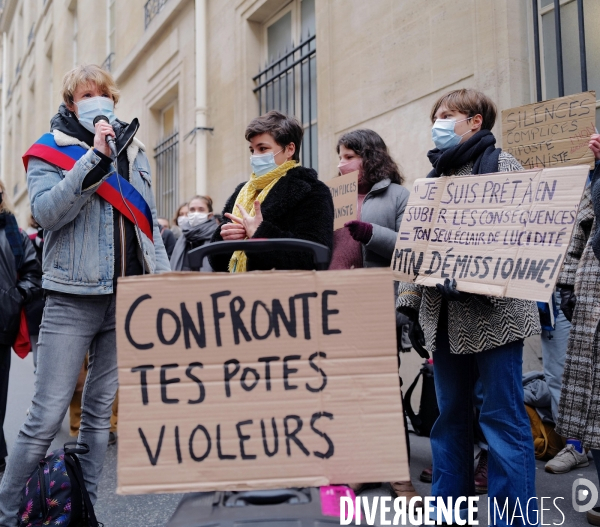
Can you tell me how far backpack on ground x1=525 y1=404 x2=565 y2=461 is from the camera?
378cm

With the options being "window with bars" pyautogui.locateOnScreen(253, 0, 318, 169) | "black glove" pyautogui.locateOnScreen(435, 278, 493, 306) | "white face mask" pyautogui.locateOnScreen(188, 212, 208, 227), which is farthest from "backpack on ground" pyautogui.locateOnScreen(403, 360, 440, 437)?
"window with bars" pyautogui.locateOnScreen(253, 0, 318, 169)

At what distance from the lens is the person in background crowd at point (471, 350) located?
2320 mm

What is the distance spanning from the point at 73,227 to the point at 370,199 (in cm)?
158

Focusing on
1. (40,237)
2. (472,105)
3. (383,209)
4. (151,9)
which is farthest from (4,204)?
(151,9)

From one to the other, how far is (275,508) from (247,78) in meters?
7.96

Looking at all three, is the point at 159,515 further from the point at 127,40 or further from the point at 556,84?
the point at 127,40

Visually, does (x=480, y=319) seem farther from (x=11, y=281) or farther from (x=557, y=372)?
(x=11, y=281)

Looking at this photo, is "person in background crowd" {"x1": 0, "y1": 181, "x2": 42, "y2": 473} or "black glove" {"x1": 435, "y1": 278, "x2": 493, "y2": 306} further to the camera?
"person in background crowd" {"x1": 0, "y1": 181, "x2": 42, "y2": 473}

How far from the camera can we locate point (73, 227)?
258cm

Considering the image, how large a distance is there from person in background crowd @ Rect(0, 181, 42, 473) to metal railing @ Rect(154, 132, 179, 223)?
285 inches

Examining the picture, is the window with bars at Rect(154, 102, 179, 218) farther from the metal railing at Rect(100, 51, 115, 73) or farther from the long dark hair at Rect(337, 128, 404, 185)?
the long dark hair at Rect(337, 128, 404, 185)

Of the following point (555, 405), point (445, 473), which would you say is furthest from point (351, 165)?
point (555, 405)

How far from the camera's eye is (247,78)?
28.5 ft

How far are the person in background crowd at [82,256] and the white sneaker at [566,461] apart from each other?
8.29 feet
